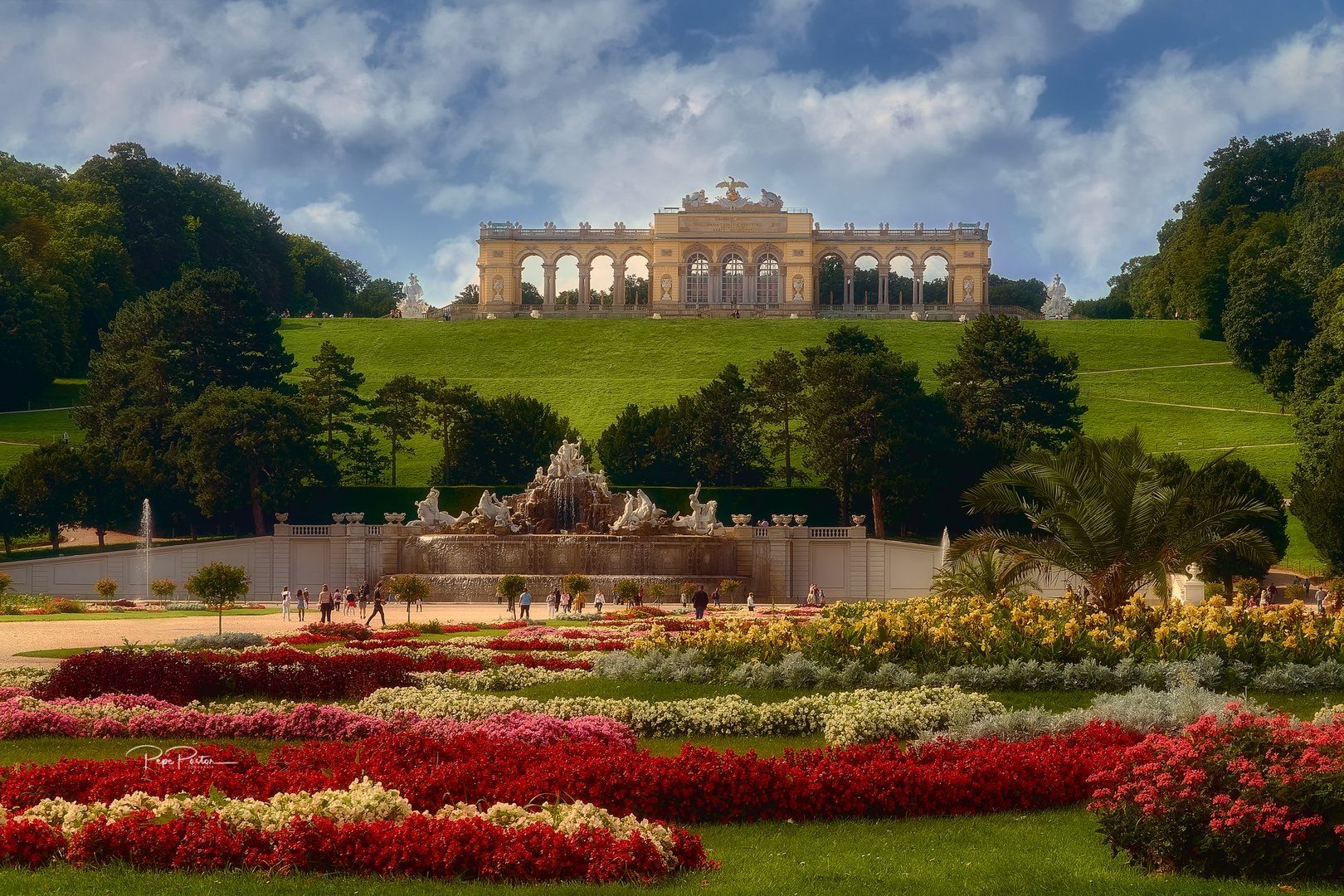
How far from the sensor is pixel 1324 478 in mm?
38531

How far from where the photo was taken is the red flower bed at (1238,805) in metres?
7.88

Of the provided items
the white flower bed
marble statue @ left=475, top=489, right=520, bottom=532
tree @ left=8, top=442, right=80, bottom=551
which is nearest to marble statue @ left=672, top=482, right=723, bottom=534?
marble statue @ left=475, top=489, right=520, bottom=532

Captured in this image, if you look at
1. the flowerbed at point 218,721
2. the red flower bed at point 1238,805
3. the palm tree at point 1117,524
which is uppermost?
the palm tree at point 1117,524

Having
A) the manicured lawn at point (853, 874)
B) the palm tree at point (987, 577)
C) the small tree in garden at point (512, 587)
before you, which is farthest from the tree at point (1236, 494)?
the manicured lawn at point (853, 874)

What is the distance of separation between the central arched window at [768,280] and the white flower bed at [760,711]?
82484 mm

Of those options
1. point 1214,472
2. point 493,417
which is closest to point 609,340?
point 493,417

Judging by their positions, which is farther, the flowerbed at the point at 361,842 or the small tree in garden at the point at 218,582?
the small tree in garden at the point at 218,582

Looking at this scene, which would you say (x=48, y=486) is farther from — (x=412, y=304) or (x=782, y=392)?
(x=412, y=304)

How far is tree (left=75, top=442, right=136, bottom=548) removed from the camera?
44594 millimetres

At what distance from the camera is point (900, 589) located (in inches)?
1698

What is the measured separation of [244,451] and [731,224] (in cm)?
5492

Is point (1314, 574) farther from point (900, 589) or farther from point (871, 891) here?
point (871, 891)

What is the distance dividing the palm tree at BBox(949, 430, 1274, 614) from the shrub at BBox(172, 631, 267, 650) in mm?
12669

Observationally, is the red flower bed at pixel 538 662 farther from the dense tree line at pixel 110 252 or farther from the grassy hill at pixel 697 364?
the dense tree line at pixel 110 252
